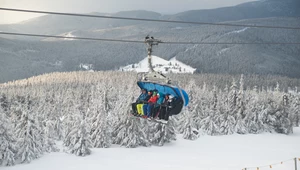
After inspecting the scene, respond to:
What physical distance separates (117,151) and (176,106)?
3022 cm

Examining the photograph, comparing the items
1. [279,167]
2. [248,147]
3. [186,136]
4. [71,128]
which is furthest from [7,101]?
[279,167]

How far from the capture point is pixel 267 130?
2643 inches

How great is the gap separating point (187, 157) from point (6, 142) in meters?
22.9

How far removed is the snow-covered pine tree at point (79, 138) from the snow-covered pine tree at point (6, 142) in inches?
297

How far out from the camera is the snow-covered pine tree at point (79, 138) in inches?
1572

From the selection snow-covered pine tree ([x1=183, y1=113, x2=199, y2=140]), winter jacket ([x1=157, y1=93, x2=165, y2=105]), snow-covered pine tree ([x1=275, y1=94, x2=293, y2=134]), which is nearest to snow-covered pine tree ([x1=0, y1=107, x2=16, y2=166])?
winter jacket ([x1=157, y1=93, x2=165, y2=105])

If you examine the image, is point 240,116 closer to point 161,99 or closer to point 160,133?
point 160,133

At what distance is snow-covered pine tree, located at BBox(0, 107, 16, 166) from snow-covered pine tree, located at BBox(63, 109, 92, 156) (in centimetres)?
756

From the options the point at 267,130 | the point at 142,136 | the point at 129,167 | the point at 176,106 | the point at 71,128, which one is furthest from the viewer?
the point at 267,130

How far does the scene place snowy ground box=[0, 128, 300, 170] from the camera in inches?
1431

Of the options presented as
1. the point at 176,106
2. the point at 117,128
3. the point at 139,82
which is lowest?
the point at 117,128

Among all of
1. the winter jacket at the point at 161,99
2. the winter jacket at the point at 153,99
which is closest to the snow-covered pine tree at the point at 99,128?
the winter jacket at the point at 153,99

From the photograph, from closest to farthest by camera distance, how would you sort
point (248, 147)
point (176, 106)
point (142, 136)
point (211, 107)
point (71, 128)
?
point (176, 106) → point (71, 128) → point (142, 136) → point (248, 147) → point (211, 107)

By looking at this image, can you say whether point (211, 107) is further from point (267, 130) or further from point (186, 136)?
point (267, 130)
